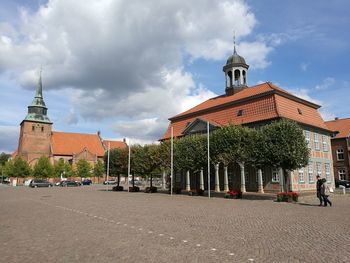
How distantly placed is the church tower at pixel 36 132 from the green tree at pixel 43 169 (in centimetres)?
824

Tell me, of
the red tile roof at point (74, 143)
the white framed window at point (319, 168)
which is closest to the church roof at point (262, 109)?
the white framed window at point (319, 168)

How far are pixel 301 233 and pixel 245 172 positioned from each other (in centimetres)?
2987

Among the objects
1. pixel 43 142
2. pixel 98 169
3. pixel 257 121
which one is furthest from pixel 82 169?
pixel 257 121

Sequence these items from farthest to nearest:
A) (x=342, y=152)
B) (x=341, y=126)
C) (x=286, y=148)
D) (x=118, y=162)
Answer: (x=341, y=126) < (x=342, y=152) < (x=118, y=162) < (x=286, y=148)

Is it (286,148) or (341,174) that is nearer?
(286,148)

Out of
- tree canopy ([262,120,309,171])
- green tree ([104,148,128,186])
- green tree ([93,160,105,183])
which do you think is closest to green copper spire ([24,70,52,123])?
green tree ([93,160,105,183])

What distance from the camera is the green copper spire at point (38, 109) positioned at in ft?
288

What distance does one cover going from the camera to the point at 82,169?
287 ft

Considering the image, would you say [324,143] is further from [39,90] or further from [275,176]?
[39,90]

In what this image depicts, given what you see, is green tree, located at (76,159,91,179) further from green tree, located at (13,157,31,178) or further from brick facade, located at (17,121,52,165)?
green tree, located at (13,157,31,178)

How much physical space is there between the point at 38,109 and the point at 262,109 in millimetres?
70456

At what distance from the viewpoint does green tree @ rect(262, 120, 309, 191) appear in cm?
2637

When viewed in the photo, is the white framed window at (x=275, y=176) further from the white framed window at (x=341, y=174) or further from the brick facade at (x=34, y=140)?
the brick facade at (x=34, y=140)

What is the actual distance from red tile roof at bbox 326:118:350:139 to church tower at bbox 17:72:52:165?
72323 mm
